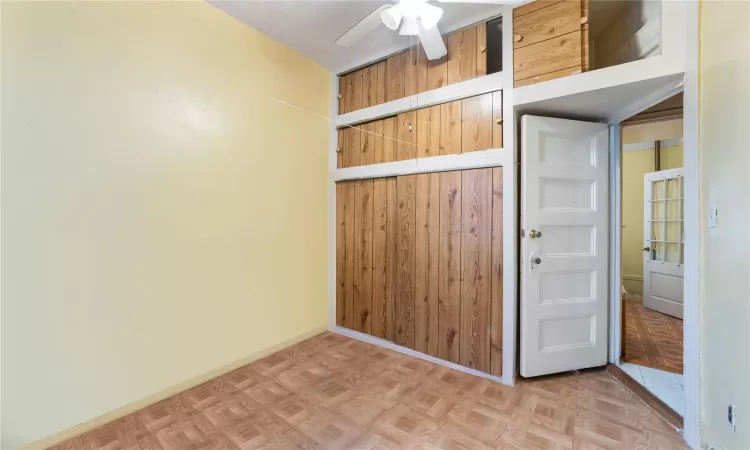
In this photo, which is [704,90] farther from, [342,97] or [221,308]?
[221,308]

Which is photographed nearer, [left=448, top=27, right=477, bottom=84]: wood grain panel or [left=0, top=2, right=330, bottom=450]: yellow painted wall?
[left=0, top=2, right=330, bottom=450]: yellow painted wall

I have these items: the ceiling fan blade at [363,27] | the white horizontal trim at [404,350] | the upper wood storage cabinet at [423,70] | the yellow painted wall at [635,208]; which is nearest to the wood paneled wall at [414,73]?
the upper wood storage cabinet at [423,70]

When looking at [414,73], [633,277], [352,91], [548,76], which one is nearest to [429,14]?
[414,73]

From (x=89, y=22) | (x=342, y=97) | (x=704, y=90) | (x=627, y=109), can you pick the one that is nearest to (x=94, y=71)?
(x=89, y=22)

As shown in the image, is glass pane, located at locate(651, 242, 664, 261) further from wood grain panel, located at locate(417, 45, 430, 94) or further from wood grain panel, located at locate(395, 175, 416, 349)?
wood grain panel, located at locate(417, 45, 430, 94)

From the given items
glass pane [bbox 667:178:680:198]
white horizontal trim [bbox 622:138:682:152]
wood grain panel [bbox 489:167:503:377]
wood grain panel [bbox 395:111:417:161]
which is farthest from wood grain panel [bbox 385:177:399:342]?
white horizontal trim [bbox 622:138:682:152]

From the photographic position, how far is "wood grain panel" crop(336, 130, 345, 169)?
A: 2.96 m

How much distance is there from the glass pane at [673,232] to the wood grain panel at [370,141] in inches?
140

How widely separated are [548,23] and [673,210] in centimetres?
300

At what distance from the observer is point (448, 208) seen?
232 centimetres

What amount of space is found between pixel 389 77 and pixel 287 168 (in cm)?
123

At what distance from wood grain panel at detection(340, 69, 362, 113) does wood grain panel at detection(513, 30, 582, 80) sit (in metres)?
1.39

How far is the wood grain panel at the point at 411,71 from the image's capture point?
8.02 ft

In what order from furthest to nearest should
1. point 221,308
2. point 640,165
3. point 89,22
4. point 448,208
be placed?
point 640,165 → point 448,208 → point 221,308 → point 89,22
